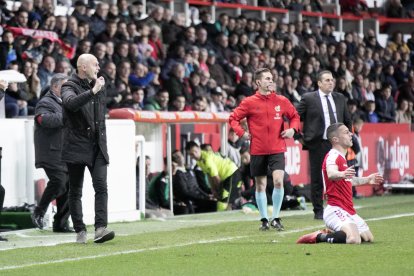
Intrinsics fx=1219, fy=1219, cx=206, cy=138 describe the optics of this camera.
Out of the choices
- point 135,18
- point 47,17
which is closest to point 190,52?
point 135,18

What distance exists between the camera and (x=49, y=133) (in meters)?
15.4

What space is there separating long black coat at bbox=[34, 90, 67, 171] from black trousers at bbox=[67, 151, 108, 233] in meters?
2.33

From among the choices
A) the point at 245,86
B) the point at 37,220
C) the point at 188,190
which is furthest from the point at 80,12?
the point at 37,220

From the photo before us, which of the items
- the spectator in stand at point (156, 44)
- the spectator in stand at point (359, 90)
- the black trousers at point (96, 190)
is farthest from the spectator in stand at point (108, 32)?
the black trousers at point (96, 190)

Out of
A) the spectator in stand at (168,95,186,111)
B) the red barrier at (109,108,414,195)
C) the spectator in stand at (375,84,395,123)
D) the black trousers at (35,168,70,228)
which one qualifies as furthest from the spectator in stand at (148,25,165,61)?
the black trousers at (35,168,70,228)

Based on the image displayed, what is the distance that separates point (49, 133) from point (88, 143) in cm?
286

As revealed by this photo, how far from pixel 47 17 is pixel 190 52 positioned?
4.61 m

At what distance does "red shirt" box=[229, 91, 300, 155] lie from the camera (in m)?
15.0

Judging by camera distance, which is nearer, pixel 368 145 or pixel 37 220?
pixel 37 220

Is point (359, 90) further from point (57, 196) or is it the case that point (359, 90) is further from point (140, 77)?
point (57, 196)

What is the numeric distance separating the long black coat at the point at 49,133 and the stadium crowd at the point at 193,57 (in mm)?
1618

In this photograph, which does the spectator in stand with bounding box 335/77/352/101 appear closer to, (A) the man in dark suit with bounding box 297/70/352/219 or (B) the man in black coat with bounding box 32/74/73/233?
(A) the man in dark suit with bounding box 297/70/352/219

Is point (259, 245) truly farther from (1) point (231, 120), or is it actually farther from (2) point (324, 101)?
(2) point (324, 101)

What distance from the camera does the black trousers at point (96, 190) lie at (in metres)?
12.5
